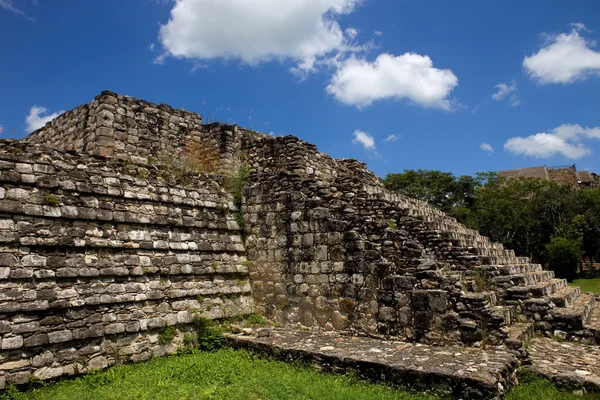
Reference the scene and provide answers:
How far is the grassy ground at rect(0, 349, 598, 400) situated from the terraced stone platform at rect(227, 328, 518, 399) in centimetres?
19

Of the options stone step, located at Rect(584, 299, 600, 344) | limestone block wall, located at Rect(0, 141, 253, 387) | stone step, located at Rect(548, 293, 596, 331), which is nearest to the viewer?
limestone block wall, located at Rect(0, 141, 253, 387)

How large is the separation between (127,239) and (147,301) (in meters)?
1.25

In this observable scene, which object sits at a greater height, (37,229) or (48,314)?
(37,229)

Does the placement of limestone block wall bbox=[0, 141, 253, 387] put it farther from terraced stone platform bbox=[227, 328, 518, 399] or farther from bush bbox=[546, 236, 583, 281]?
bush bbox=[546, 236, 583, 281]

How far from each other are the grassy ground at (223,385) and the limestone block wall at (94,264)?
35 centimetres

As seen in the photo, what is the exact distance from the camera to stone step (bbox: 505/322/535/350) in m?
6.97

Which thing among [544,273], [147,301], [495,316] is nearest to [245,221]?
[147,301]

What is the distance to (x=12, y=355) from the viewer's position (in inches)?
247

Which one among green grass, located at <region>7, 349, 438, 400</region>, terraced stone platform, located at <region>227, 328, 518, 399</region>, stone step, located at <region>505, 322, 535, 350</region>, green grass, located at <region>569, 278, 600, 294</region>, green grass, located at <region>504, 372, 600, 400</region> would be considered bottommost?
green grass, located at <region>569, 278, 600, 294</region>

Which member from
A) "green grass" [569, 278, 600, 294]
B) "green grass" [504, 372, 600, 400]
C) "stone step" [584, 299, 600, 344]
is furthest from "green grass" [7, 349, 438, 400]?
"green grass" [569, 278, 600, 294]

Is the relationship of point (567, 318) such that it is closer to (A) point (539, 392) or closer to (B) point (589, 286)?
(A) point (539, 392)

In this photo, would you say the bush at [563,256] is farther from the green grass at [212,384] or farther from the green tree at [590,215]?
the green grass at [212,384]

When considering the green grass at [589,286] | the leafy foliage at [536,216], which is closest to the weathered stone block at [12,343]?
the green grass at [589,286]

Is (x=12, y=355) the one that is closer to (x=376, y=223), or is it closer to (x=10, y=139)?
(x=10, y=139)
